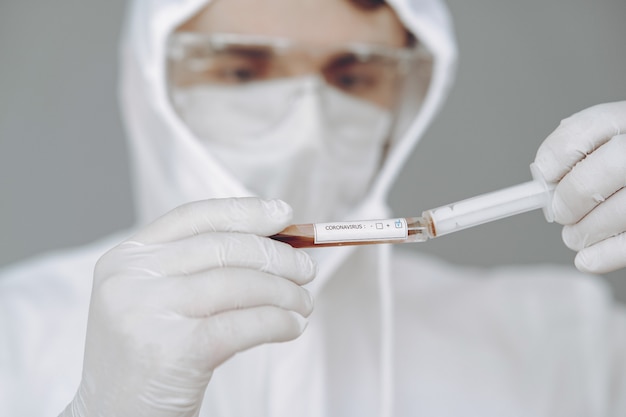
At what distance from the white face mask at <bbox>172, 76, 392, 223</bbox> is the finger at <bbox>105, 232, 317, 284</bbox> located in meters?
0.46

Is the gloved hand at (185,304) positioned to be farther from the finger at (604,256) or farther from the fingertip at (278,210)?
the finger at (604,256)

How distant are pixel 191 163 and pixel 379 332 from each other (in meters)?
0.49

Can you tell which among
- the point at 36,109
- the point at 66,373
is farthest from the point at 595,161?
the point at 36,109

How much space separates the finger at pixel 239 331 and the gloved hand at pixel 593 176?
0.40 meters

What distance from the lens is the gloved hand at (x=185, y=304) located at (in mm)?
791

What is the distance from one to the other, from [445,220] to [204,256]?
31cm

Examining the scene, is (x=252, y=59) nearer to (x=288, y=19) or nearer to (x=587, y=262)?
(x=288, y=19)

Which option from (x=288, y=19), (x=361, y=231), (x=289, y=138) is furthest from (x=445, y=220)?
(x=288, y=19)

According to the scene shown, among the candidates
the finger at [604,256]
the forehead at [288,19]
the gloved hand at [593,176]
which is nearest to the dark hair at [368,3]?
the forehead at [288,19]

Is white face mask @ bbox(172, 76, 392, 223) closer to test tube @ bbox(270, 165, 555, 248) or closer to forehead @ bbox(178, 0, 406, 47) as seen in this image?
forehead @ bbox(178, 0, 406, 47)

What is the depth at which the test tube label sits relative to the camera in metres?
0.84

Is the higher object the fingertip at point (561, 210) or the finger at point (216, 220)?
the fingertip at point (561, 210)

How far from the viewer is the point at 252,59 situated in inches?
53.3

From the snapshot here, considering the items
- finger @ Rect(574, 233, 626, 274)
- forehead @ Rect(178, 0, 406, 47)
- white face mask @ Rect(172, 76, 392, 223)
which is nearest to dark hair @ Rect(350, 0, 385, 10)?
forehead @ Rect(178, 0, 406, 47)
